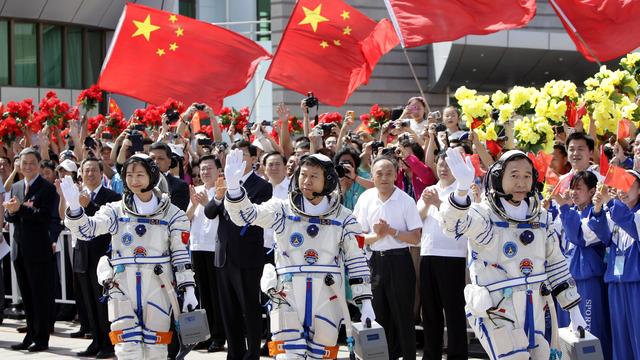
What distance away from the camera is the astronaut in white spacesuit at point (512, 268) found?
7824mm

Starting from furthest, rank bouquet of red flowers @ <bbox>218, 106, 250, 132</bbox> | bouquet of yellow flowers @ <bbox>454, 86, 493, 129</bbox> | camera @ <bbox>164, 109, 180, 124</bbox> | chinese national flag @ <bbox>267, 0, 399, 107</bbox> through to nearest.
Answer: bouquet of red flowers @ <bbox>218, 106, 250, 132</bbox> → chinese national flag @ <bbox>267, 0, 399, 107</bbox> → camera @ <bbox>164, 109, 180, 124</bbox> → bouquet of yellow flowers @ <bbox>454, 86, 493, 129</bbox>

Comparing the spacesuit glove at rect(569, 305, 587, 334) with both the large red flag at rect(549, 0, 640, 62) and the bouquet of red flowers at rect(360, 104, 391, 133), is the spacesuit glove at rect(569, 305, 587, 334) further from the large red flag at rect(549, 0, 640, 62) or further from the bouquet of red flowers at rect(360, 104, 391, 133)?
the bouquet of red flowers at rect(360, 104, 391, 133)

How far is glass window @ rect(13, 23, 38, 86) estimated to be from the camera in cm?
3094

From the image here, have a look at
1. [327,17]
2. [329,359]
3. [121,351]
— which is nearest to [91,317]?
[121,351]

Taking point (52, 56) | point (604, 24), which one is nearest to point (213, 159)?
point (604, 24)

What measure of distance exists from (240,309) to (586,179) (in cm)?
360

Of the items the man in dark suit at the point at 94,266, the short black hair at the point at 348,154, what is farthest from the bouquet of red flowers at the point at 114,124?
the short black hair at the point at 348,154

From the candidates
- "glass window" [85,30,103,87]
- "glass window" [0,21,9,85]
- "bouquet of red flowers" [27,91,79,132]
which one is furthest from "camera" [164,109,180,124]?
"glass window" [85,30,103,87]

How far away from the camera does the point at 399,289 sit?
10.0m

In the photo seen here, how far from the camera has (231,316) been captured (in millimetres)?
10906

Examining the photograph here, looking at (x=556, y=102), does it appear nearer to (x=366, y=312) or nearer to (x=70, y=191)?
(x=366, y=312)

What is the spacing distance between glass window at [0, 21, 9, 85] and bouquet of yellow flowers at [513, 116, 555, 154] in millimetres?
23065

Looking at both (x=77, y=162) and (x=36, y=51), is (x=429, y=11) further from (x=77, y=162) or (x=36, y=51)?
(x=36, y=51)

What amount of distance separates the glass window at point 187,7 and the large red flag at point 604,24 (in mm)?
20871
